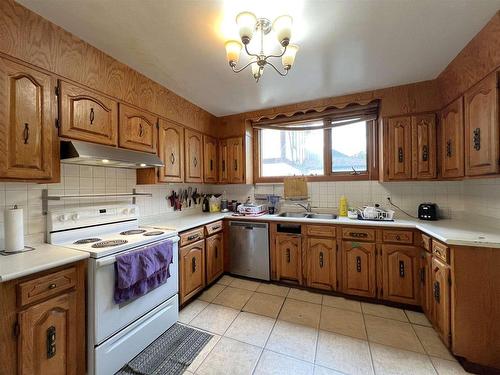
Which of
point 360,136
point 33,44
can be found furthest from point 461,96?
point 33,44

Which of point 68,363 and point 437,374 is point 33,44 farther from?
point 437,374

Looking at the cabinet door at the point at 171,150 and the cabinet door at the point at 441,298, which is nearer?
the cabinet door at the point at 441,298

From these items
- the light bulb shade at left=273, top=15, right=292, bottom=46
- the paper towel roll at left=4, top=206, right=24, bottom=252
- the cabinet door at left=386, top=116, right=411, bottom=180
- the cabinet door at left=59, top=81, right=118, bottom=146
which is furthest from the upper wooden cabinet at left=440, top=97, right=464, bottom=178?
the paper towel roll at left=4, top=206, right=24, bottom=252

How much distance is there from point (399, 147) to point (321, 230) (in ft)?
4.19

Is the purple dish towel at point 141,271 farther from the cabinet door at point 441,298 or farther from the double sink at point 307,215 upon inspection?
the cabinet door at point 441,298

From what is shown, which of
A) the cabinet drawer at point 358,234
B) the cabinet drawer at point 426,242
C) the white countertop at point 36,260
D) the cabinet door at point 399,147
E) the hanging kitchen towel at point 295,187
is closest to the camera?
the white countertop at point 36,260

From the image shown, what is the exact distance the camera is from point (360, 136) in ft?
9.30

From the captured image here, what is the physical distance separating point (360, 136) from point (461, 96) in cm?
104

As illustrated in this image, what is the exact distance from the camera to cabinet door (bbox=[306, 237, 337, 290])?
2410 mm

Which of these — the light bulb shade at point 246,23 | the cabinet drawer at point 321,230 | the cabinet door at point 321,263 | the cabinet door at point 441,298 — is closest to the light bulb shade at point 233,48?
the light bulb shade at point 246,23

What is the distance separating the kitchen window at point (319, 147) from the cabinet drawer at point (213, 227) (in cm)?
99

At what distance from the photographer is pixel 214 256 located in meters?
2.69

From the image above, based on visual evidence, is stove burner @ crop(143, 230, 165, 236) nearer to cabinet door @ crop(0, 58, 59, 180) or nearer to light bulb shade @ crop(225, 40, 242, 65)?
cabinet door @ crop(0, 58, 59, 180)

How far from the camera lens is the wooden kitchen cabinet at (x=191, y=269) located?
85.4 inches
